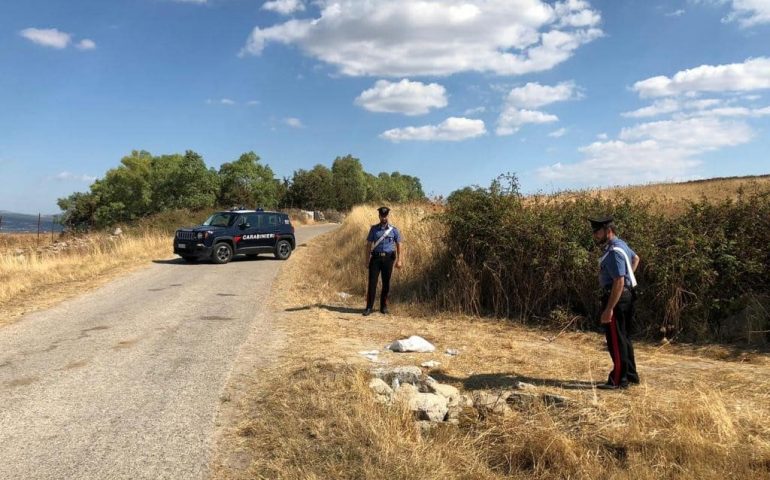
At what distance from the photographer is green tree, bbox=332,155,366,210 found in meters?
64.9

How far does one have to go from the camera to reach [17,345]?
7637 mm

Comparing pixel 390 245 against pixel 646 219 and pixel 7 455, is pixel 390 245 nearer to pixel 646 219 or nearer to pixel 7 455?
pixel 646 219

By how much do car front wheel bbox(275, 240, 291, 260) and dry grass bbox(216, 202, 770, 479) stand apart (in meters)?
12.9

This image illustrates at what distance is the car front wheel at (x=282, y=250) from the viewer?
20.1 m

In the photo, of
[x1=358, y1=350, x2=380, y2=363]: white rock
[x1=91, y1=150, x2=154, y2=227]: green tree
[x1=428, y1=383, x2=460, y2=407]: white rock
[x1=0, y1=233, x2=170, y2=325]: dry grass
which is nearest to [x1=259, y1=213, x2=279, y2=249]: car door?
[x1=0, y1=233, x2=170, y2=325]: dry grass

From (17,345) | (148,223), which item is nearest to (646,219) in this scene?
(17,345)

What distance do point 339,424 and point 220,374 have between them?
88.5 inches

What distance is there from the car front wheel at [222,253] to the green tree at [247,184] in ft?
99.4

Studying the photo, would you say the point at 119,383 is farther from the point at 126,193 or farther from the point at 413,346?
the point at 126,193

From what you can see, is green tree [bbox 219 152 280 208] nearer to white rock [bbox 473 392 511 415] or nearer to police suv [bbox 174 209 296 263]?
police suv [bbox 174 209 296 263]

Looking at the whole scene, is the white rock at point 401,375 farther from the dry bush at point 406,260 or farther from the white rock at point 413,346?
the dry bush at point 406,260

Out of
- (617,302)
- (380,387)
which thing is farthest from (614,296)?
(380,387)

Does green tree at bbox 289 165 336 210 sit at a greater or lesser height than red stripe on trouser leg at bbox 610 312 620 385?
greater

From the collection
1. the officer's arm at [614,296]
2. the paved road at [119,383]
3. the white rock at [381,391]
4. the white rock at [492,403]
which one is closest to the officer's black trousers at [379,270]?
the paved road at [119,383]
